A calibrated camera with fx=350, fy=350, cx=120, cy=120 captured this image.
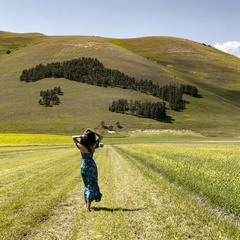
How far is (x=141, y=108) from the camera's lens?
131125 mm

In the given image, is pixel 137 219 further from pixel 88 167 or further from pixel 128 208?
pixel 88 167

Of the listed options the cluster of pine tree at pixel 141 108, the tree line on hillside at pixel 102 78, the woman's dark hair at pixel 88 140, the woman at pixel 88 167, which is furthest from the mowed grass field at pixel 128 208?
the tree line on hillside at pixel 102 78

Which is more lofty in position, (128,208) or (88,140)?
(88,140)

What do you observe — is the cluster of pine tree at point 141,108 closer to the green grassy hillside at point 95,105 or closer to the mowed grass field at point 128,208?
the green grassy hillside at point 95,105

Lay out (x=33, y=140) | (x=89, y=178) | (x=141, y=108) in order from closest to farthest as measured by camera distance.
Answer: (x=89, y=178)
(x=33, y=140)
(x=141, y=108)

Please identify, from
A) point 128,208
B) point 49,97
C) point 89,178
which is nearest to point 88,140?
point 89,178

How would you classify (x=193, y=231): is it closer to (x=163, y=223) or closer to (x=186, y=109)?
(x=163, y=223)

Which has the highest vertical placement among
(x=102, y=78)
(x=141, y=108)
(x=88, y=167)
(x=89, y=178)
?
(x=88, y=167)

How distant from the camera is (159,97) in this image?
496ft

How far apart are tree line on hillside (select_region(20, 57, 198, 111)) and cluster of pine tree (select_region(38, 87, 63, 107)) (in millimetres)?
18775

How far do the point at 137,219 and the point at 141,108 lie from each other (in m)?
120

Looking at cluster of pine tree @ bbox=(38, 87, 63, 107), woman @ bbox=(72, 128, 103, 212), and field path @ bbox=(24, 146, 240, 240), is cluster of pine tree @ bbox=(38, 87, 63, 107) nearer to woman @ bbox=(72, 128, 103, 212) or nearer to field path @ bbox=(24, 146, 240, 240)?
field path @ bbox=(24, 146, 240, 240)

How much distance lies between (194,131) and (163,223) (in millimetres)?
110701

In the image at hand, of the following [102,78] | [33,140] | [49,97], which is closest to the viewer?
[33,140]
